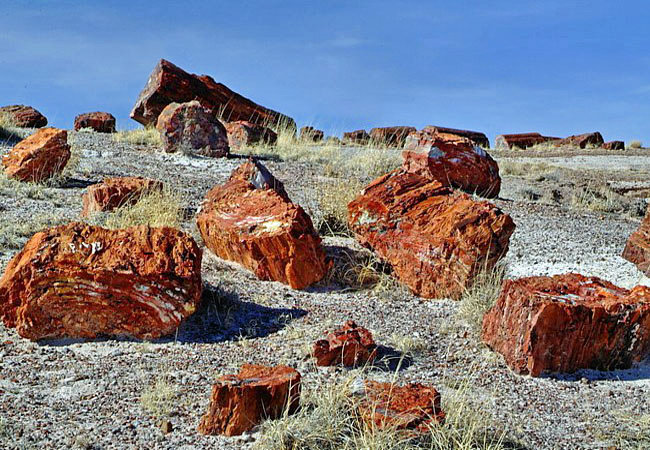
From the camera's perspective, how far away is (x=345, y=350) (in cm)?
496

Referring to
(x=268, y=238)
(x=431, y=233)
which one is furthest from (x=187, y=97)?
(x=431, y=233)

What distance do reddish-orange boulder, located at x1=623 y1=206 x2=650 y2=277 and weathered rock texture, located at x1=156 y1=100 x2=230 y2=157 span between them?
632 centimetres

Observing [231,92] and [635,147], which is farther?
[635,147]

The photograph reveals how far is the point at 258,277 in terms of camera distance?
6.62m

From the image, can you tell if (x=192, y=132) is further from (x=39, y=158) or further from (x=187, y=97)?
(x=187, y=97)

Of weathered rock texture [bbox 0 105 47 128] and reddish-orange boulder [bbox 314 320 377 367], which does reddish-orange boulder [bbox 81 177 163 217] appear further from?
weathered rock texture [bbox 0 105 47 128]

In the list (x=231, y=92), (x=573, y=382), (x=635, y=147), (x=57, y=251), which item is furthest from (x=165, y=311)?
(x=635, y=147)

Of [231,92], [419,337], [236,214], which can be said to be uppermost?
[231,92]

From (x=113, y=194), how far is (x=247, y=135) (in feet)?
17.8

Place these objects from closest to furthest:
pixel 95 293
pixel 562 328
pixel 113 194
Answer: pixel 562 328 → pixel 95 293 → pixel 113 194

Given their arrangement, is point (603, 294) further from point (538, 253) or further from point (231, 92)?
point (231, 92)

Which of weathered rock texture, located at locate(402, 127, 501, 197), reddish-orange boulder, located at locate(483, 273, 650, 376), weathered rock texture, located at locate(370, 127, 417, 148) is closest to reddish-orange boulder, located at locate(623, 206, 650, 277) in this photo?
reddish-orange boulder, located at locate(483, 273, 650, 376)

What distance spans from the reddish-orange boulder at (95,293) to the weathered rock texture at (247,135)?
805 cm

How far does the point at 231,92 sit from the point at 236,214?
1030cm
